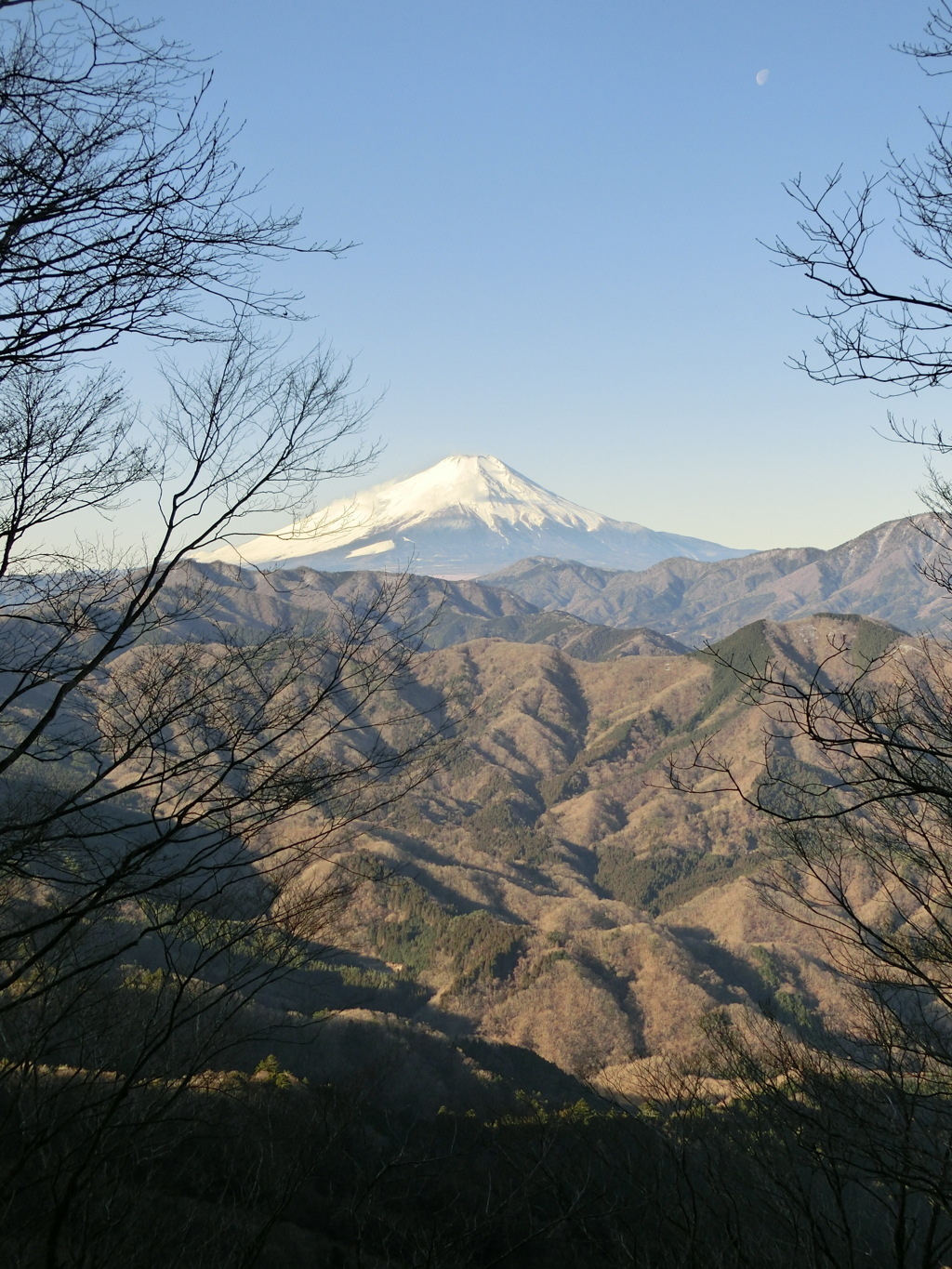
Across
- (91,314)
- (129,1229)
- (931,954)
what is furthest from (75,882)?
(931,954)

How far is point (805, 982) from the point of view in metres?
90.2

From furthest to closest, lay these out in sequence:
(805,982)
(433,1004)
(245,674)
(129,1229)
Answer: (805,982) → (433,1004) → (129,1229) → (245,674)

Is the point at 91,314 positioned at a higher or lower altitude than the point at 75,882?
higher

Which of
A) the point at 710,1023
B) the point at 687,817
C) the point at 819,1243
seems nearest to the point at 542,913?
the point at 687,817

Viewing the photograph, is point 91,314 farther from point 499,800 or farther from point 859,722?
point 499,800

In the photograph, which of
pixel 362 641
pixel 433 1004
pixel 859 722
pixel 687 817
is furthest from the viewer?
pixel 687 817

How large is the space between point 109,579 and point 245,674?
131 centimetres

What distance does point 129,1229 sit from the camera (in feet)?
23.6

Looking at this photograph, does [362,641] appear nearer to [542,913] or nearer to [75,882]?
[75,882]

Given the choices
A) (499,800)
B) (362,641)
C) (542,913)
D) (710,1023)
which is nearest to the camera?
(362,641)

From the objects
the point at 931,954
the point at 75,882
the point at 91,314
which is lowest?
the point at 931,954

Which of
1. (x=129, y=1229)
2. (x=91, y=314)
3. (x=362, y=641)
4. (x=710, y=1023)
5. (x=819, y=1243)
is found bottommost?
(x=710, y=1023)

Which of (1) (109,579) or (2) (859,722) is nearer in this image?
(2) (859,722)

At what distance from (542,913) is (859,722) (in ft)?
342
